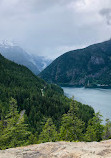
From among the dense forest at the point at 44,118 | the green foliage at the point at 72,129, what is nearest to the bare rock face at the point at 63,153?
the dense forest at the point at 44,118

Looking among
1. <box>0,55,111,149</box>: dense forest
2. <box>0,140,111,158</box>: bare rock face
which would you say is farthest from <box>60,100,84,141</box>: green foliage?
<box>0,140,111,158</box>: bare rock face

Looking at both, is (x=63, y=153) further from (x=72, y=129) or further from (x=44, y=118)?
(x=44, y=118)

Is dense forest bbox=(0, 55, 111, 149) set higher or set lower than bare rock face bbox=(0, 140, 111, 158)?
lower

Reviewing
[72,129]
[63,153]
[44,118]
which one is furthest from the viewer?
[44,118]

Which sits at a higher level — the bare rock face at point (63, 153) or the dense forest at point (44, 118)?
the bare rock face at point (63, 153)

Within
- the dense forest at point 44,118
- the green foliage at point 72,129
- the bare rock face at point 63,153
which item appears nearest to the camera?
the bare rock face at point 63,153

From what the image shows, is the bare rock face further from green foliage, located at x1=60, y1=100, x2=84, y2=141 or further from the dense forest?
green foliage, located at x1=60, y1=100, x2=84, y2=141

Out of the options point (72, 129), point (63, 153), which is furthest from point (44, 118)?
point (63, 153)

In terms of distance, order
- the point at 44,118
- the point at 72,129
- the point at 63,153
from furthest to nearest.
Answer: the point at 44,118
the point at 72,129
the point at 63,153

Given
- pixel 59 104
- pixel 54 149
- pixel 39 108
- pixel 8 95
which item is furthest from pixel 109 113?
pixel 54 149

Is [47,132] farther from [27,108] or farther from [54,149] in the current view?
[27,108]

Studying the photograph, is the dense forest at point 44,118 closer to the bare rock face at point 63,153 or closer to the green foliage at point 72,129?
the green foliage at point 72,129
